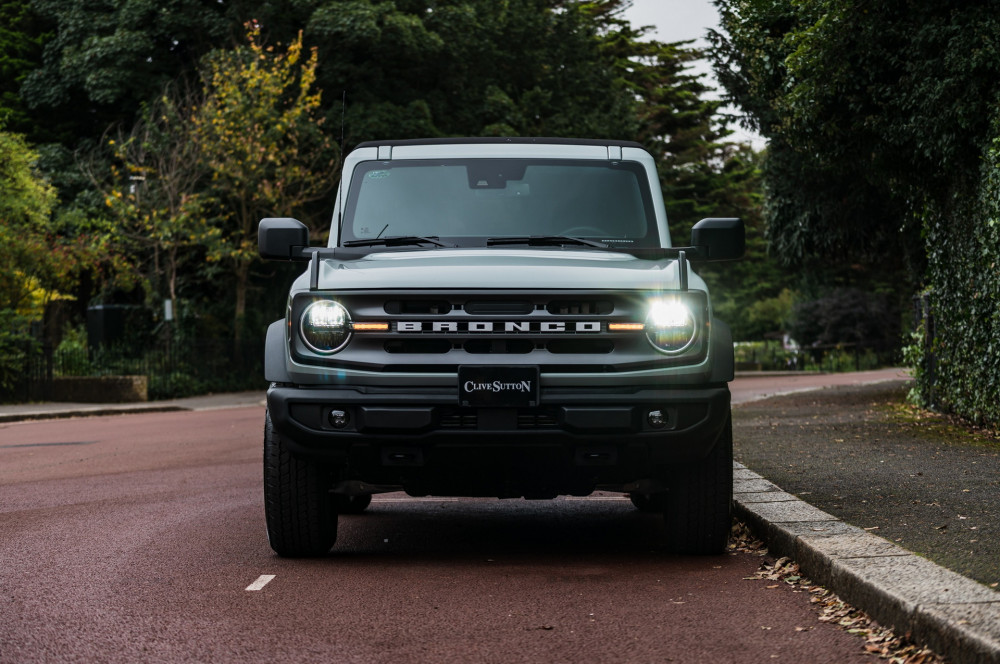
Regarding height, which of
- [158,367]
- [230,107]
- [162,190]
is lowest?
[158,367]

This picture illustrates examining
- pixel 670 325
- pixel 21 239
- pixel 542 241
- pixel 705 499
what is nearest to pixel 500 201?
pixel 542 241

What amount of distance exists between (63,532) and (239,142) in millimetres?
22211

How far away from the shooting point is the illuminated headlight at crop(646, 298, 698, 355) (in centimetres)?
614

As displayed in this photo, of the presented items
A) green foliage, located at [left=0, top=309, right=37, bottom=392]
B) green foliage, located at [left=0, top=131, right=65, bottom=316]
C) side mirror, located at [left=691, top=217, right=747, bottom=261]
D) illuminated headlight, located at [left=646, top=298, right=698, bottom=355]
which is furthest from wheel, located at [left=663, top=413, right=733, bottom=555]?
green foliage, located at [left=0, top=131, right=65, bottom=316]

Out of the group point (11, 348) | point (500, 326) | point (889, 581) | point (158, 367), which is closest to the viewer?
point (889, 581)

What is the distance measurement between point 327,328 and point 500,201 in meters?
1.69

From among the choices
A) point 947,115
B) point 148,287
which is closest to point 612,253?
point 947,115

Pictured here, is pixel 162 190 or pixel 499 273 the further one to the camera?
pixel 162 190

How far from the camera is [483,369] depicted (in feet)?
19.6

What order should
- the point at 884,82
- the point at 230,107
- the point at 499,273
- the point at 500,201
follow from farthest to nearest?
the point at 230,107, the point at 884,82, the point at 500,201, the point at 499,273

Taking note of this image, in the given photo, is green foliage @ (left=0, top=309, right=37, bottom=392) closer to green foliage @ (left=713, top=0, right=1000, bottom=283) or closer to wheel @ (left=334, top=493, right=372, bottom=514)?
green foliage @ (left=713, top=0, right=1000, bottom=283)

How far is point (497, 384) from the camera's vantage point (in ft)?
19.6

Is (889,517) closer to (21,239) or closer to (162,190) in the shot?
(21,239)

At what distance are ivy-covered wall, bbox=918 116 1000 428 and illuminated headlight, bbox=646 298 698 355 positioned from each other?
6.05 meters
